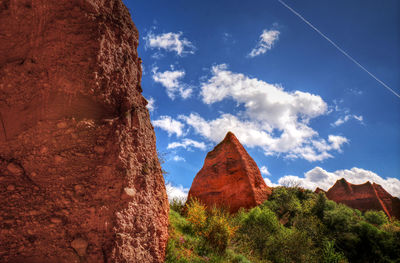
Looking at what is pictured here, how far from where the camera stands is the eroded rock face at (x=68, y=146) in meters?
2.09

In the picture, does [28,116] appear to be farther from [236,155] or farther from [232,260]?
[236,155]

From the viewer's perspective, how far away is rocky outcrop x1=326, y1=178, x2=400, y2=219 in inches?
948

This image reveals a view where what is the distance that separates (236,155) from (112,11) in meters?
14.7

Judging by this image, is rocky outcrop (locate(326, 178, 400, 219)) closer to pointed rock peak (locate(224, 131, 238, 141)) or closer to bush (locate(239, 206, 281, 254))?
pointed rock peak (locate(224, 131, 238, 141))

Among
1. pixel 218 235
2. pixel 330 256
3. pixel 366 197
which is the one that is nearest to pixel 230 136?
pixel 330 256

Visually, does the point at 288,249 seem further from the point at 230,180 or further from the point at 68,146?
the point at 68,146

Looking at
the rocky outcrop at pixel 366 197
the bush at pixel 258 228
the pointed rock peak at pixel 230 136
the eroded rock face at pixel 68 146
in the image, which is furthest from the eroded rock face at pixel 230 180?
the rocky outcrop at pixel 366 197

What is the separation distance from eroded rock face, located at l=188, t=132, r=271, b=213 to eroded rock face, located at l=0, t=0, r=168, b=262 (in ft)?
40.0

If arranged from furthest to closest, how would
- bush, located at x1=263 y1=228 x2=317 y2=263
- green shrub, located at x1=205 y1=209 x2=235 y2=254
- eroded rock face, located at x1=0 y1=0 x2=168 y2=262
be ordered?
bush, located at x1=263 y1=228 x2=317 y2=263
green shrub, located at x1=205 y1=209 x2=235 y2=254
eroded rock face, located at x1=0 y1=0 x2=168 y2=262

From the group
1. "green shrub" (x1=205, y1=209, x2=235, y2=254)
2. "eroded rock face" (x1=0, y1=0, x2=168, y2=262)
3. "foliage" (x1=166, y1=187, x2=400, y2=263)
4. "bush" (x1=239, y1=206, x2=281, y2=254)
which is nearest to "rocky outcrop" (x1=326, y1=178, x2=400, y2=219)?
"foliage" (x1=166, y1=187, x2=400, y2=263)

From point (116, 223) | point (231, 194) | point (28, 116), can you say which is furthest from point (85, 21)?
point (231, 194)

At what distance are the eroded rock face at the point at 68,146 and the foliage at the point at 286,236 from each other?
9.64ft

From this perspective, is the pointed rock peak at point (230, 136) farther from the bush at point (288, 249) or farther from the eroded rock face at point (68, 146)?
the eroded rock face at point (68, 146)

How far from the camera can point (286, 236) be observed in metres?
9.05
